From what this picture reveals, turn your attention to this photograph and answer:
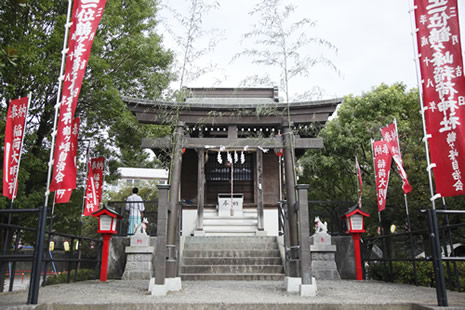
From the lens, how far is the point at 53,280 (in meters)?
10.6

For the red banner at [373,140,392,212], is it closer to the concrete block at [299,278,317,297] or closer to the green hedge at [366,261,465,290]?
the green hedge at [366,261,465,290]

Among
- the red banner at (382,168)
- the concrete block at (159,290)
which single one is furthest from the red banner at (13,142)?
the red banner at (382,168)

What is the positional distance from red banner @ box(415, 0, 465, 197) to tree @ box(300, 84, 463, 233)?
32.8ft

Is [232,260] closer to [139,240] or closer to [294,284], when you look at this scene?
[139,240]

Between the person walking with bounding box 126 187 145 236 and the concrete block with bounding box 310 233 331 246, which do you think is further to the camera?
the person walking with bounding box 126 187 145 236

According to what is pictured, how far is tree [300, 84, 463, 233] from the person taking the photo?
15.5 meters

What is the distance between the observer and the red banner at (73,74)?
6.15m

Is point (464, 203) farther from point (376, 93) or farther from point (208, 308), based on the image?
point (208, 308)

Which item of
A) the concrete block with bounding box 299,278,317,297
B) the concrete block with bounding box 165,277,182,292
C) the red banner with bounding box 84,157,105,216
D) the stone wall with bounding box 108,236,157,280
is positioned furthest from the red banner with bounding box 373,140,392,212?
the red banner with bounding box 84,157,105,216

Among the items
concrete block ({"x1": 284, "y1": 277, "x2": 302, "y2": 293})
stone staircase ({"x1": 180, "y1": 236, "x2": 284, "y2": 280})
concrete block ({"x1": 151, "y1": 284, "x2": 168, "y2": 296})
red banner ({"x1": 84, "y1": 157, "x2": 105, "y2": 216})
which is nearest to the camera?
concrete block ({"x1": 151, "y1": 284, "x2": 168, "y2": 296})

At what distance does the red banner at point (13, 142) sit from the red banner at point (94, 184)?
3375 millimetres

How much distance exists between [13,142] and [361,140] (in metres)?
16.7

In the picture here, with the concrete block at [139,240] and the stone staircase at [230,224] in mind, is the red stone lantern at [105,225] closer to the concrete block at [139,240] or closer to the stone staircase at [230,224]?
the concrete block at [139,240]

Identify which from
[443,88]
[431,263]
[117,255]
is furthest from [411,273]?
[117,255]
